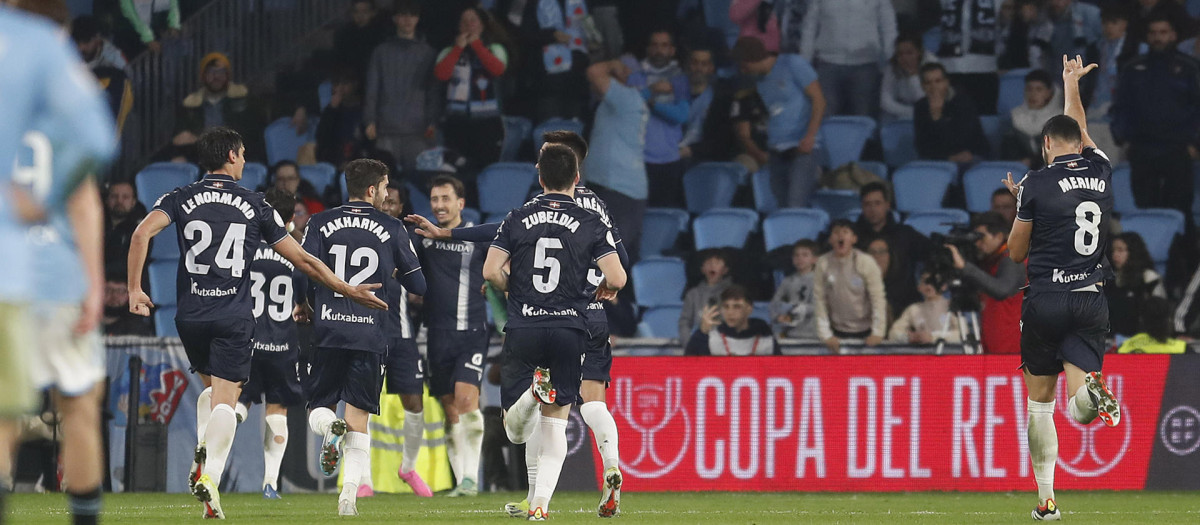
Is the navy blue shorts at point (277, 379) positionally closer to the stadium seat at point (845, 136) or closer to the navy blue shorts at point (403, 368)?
the navy blue shorts at point (403, 368)

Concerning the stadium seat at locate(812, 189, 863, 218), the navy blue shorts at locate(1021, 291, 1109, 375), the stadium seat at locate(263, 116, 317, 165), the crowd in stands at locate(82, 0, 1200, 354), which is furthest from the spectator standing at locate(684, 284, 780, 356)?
the stadium seat at locate(263, 116, 317, 165)

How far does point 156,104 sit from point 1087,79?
33.4 feet

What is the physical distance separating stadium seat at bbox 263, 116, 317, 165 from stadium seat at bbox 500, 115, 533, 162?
82.7 inches

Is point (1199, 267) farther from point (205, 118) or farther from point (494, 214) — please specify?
point (205, 118)

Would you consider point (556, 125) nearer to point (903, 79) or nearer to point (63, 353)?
point (903, 79)

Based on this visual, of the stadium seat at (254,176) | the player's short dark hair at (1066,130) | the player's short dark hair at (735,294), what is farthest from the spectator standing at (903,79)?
the player's short dark hair at (1066,130)

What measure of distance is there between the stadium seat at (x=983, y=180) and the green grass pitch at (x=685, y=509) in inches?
187

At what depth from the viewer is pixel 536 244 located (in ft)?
27.5

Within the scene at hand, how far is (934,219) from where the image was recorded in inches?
607

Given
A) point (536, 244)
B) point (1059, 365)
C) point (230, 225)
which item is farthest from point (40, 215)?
point (1059, 365)

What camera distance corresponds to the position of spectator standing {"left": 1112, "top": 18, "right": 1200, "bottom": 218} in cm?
1570

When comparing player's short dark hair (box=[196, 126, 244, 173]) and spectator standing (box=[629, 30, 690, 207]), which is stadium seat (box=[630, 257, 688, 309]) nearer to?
spectator standing (box=[629, 30, 690, 207])

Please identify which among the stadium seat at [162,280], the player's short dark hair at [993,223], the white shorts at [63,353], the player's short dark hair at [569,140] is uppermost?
the player's short dark hair at [569,140]

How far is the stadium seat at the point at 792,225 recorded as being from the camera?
15531mm
